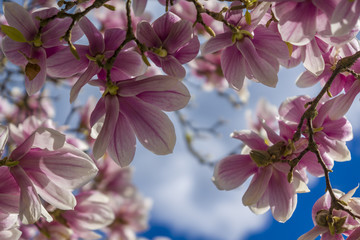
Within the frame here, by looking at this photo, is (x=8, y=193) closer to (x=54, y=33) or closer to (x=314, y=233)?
(x=54, y=33)

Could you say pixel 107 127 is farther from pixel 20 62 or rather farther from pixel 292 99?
pixel 292 99

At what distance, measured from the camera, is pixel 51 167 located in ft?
2.09

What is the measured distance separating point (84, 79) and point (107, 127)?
0.26 feet

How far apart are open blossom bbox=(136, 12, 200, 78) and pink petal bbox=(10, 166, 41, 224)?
0.26m

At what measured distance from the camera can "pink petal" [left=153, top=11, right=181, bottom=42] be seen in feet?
2.08

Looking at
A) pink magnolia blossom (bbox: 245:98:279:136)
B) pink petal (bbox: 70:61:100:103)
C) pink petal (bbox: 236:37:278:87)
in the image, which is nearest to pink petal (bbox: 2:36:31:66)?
pink petal (bbox: 70:61:100:103)

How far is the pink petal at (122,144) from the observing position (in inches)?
25.2

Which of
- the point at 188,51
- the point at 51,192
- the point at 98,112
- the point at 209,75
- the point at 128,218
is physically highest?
the point at 188,51

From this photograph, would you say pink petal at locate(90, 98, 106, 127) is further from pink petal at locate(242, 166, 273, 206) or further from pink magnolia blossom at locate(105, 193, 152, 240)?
pink magnolia blossom at locate(105, 193, 152, 240)

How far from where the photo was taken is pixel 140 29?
627 millimetres

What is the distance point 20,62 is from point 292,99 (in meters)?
0.47

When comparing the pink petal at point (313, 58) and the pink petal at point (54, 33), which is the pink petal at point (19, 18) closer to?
the pink petal at point (54, 33)

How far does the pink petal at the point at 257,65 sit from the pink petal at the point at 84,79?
0.72 feet

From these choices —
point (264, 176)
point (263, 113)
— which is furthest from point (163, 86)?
point (263, 113)
